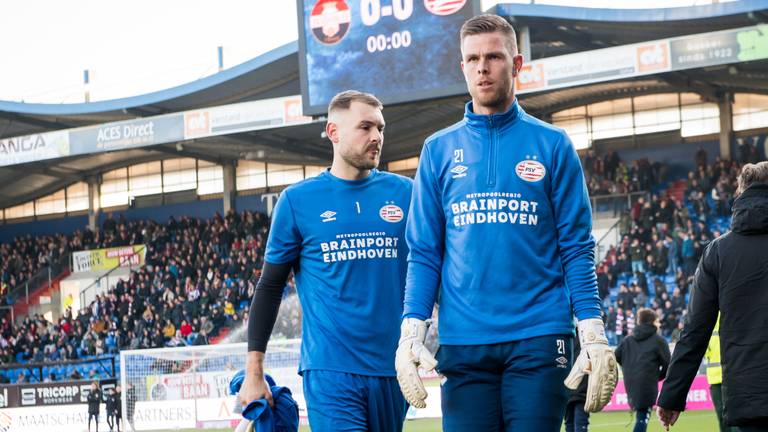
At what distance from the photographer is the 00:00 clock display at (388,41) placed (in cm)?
2916

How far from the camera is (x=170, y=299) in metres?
38.0

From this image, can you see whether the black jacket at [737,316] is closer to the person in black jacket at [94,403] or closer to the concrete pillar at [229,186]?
the person in black jacket at [94,403]

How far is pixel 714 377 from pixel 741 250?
4933 millimetres

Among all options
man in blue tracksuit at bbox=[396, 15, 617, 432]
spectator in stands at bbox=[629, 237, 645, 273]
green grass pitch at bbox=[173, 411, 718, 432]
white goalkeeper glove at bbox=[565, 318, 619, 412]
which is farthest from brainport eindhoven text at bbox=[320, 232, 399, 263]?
spectator in stands at bbox=[629, 237, 645, 273]

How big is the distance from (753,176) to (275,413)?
2589 millimetres

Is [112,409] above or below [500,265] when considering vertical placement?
below

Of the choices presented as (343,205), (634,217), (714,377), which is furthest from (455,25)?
(343,205)

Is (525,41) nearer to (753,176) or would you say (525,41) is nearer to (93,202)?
(93,202)

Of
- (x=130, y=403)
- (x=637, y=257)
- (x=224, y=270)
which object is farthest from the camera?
(x=224, y=270)

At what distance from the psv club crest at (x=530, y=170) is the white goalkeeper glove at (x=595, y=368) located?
588 millimetres

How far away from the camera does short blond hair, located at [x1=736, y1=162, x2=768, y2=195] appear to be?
5441 mm

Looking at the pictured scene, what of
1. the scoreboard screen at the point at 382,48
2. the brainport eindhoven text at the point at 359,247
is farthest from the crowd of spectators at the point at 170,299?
the brainport eindhoven text at the point at 359,247

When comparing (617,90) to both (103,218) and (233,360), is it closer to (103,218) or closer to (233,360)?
(233,360)

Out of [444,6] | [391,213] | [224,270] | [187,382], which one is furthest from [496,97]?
[224,270]
